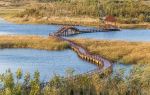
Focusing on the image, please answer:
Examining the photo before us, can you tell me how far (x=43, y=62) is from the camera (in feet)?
202

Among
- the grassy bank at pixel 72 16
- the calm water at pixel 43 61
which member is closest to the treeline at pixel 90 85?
the calm water at pixel 43 61

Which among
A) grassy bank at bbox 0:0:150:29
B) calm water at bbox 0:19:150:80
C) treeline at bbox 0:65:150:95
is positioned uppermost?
treeline at bbox 0:65:150:95

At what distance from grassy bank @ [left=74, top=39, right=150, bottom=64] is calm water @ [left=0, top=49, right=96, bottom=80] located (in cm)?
364

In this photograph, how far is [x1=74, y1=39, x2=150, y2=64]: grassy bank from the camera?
59.4 meters

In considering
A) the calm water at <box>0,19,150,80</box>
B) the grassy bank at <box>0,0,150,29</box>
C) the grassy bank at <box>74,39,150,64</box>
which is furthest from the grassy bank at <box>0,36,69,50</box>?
the grassy bank at <box>0,0,150,29</box>

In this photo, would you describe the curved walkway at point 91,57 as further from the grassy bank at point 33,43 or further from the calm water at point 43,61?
the grassy bank at point 33,43

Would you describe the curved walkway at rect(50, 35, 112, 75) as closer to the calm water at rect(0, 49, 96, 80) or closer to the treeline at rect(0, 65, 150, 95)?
the calm water at rect(0, 49, 96, 80)

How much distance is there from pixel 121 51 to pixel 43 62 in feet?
38.8

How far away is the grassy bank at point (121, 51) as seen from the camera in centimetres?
5939

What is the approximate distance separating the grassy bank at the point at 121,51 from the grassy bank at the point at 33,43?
442 cm

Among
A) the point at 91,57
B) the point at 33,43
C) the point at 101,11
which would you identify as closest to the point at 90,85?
the point at 91,57

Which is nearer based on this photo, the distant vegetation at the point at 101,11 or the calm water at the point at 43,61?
the calm water at the point at 43,61

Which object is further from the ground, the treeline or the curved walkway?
the treeline

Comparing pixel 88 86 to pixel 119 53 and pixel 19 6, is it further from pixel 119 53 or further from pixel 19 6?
pixel 19 6
